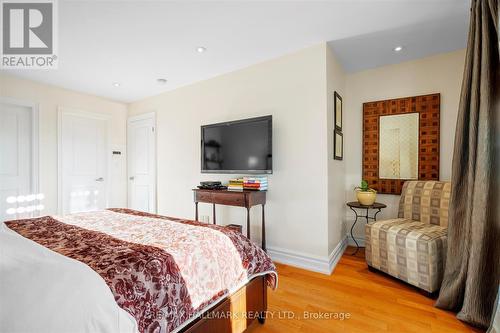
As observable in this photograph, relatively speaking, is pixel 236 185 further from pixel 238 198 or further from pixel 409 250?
pixel 409 250

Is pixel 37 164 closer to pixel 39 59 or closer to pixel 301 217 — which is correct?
pixel 39 59

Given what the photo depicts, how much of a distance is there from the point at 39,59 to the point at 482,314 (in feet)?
16.1

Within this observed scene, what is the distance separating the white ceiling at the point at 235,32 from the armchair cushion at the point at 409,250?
→ 1.92 metres

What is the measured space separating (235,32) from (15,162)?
357cm

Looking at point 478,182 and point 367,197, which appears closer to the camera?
point 478,182

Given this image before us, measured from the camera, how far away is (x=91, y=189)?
4.11 m

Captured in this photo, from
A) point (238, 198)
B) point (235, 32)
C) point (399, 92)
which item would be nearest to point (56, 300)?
point (238, 198)

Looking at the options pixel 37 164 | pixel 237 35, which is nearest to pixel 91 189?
pixel 37 164

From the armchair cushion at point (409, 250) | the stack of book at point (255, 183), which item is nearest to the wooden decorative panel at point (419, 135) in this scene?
the armchair cushion at point (409, 250)

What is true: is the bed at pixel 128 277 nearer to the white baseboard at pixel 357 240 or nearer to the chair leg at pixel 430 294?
the chair leg at pixel 430 294

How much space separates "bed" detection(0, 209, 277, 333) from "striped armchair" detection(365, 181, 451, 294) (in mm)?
1325

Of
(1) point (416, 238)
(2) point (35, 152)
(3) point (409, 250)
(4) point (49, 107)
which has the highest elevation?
(4) point (49, 107)

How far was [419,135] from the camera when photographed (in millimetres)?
2855

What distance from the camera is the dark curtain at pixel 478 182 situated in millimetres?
1556
